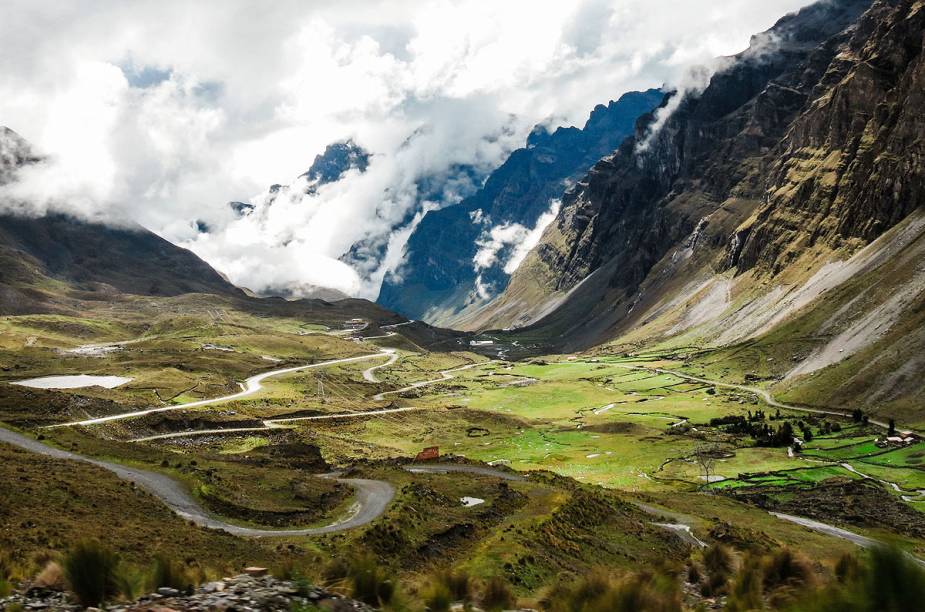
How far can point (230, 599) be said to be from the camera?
14.7 metres


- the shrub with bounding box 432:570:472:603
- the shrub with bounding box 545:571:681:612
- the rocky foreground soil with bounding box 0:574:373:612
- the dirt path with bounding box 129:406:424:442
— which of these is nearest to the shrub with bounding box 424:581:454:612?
the rocky foreground soil with bounding box 0:574:373:612

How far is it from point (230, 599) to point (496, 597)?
734 centimetres

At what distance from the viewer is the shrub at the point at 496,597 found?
18.0 m

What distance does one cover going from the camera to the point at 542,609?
57.2ft

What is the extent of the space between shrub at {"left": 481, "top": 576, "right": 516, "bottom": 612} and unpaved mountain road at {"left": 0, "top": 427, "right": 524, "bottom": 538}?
26.9 metres

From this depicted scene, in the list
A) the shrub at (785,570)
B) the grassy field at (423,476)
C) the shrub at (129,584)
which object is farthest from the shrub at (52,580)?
the shrub at (785,570)

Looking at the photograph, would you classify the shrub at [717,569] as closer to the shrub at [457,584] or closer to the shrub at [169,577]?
the shrub at [457,584]

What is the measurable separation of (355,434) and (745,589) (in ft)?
372

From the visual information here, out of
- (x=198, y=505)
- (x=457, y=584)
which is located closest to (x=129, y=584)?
(x=457, y=584)

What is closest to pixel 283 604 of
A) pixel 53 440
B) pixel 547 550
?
pixel 547 550

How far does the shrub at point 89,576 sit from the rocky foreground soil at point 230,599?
375 mm

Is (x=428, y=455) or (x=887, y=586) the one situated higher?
(x=887, y=586)

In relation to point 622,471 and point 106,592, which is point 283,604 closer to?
point 106,592

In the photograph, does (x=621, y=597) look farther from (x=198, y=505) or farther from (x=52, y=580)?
(x=198, y=505)
